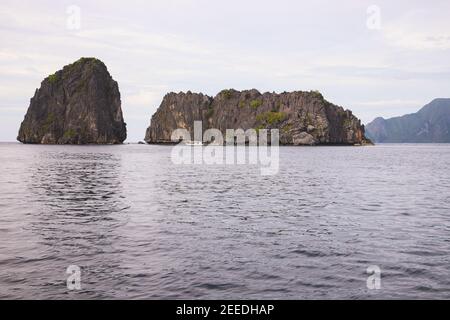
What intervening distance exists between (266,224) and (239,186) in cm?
2315

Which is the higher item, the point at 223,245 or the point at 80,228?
the point at 80,228

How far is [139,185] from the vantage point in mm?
50625

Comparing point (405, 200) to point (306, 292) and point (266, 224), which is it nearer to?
point (266, 224)

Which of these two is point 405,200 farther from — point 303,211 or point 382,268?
point 382,268

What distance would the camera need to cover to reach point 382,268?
58.8ft

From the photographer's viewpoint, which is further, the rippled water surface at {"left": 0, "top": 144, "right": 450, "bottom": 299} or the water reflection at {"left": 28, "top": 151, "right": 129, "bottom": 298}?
the water reflection at {"left": 28, "top": 151, "right": 129, "bottom": 298}

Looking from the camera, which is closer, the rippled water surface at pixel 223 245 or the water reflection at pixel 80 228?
the rippled water surface at pixel 223 245

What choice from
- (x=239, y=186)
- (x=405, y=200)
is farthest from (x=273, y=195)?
(x=405, y=200)

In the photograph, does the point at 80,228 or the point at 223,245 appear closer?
the point at 223,245

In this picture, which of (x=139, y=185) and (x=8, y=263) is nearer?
(x=8, y=263)

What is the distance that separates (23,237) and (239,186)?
1182 inches
